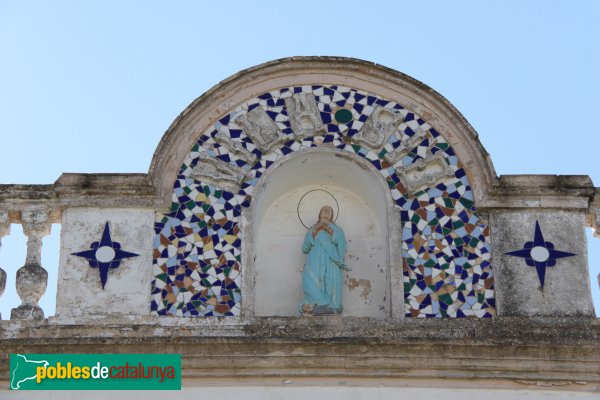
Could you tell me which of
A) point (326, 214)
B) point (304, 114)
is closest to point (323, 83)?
point (304, 114)

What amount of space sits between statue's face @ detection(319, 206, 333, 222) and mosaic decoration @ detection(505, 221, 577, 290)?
1.88 meters

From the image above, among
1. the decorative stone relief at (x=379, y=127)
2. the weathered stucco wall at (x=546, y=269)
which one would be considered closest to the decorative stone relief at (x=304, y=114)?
the decorative stone relief at (x=379, y=127)

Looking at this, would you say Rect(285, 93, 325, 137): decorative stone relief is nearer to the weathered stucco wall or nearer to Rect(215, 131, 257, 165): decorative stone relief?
Rect(215, 131, 257, 165): decorative stone relief

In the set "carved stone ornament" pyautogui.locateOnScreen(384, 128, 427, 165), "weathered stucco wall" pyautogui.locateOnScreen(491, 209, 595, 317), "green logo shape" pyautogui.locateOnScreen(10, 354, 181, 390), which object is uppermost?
"carved stone ornament" pyautogui.locateOnScreen(384, 128, 427, 165)

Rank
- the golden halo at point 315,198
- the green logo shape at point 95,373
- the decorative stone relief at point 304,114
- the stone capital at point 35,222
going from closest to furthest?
the green logo shape at point 95,373 → the stone capital at point 35,222 → the decorative stone relief at point 304,114 → the golden halo at point 315,198

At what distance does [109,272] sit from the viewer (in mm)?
15500

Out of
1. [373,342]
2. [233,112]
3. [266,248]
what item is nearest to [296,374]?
[373,342]

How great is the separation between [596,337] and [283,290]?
125 inches

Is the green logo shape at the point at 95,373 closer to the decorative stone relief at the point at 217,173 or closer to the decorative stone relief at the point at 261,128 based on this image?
the decorative stone relief at the point at 217,173

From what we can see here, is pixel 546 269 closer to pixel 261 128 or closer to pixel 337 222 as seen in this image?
pixel 337 222

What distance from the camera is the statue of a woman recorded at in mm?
15578

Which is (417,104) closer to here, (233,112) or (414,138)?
(414,138)

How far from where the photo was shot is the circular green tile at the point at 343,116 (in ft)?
53.5

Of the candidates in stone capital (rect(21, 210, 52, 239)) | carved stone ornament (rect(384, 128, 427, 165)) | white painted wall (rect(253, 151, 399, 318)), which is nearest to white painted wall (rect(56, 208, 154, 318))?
stone capital (rect(21, 210, 52, 239))
